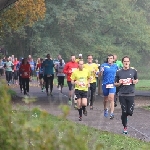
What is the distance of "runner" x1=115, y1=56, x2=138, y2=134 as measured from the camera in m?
13.7

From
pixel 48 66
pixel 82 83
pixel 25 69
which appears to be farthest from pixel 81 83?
pixel 25 69

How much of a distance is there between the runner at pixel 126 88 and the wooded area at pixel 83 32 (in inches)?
1556

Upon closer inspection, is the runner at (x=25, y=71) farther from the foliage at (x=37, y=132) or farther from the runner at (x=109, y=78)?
the foliage at (x=37, y=132)

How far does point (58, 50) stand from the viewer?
2350 inches

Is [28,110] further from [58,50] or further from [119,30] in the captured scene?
[119,30]

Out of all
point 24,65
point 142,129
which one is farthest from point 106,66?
point 24,65

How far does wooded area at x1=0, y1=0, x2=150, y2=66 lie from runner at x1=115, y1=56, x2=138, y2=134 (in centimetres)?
3953

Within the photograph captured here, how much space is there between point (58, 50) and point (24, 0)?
31.5 meters

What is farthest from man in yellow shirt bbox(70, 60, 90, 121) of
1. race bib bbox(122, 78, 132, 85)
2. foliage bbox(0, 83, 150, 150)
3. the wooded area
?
the wooded area

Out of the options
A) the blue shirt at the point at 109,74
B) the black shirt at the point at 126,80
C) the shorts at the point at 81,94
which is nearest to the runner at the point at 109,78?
the blue shirt at the point at 109,74

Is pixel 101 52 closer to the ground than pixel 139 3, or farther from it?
closer to the ground

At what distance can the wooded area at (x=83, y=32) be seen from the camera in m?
58.7

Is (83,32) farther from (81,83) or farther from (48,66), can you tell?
(81,83)

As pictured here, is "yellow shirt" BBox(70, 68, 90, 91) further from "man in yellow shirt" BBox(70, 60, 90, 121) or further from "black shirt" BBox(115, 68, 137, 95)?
"black shirt" BBox(115, 68, 137, 95)
